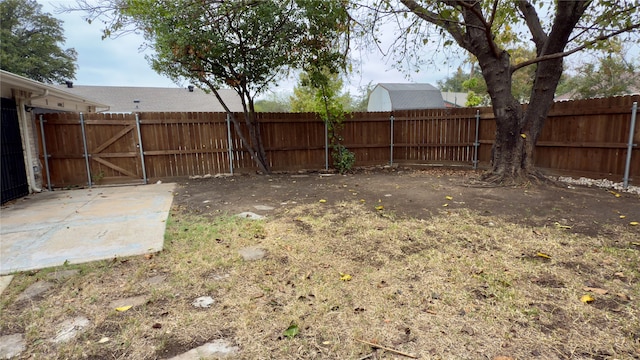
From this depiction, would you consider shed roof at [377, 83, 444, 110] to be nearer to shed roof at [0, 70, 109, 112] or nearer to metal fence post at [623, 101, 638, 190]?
metal fence post at [623, 101, 638, 190]

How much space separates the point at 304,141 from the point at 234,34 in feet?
11.2

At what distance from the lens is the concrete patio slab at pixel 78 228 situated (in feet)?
10.4

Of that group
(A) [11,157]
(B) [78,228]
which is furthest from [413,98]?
(B) [78,228]

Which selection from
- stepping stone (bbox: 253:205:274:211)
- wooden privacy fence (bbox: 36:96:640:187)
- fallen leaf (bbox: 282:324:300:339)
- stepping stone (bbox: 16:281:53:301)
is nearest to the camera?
fallen leaf (bbox: 282:324:300:339)

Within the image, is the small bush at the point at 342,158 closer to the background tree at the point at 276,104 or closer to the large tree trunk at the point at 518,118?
the large tree trunk at the point at 518,118

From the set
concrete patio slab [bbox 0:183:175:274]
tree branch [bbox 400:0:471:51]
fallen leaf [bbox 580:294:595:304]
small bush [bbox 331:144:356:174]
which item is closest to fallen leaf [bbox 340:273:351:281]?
fallen leaf [bbox 580:294:595:304]

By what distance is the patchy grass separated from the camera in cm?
180

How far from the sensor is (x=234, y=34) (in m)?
7.12

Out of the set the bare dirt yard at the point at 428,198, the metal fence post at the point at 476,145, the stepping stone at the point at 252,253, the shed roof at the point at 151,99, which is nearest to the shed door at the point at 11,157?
the bare dirt yard at the point at 428,198

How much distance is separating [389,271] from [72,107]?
1094cm

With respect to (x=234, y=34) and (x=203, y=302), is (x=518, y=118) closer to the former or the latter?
(x=234, y=34)

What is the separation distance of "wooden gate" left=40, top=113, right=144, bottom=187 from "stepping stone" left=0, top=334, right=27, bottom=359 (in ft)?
22.2

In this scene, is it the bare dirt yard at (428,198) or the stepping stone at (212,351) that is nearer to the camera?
the stepping stone at (212,351)

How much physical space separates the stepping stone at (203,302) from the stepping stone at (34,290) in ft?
Result: 4.17
